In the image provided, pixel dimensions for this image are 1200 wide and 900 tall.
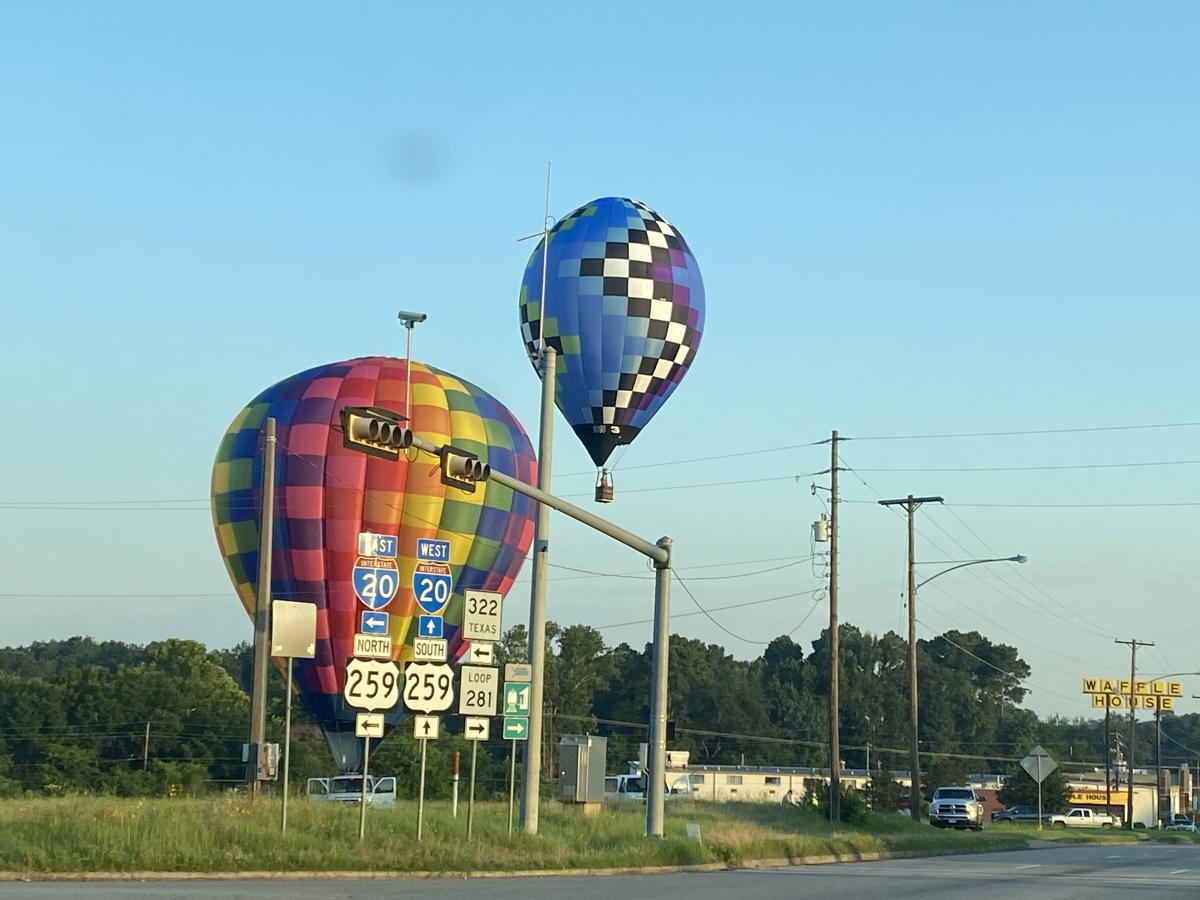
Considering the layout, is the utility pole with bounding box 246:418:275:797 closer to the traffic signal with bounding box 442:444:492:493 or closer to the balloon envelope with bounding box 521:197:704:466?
the balloon envelope with bounding box 521:197:704:466

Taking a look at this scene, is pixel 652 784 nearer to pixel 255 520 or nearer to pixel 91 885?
pixel 91 885

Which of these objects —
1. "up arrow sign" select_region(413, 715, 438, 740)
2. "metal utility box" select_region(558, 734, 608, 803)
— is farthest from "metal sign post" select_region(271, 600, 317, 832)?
"metal utility box" select_region(558, 734, 608, 803)

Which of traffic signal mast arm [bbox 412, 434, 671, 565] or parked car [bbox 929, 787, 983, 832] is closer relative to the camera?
traffic signal mast arm [bbox 412, 434, 671, 565]

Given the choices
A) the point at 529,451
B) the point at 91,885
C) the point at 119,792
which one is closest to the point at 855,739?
the point at 119,792

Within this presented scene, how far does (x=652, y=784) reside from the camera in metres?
31.0

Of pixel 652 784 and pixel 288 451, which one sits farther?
pixel 288 451

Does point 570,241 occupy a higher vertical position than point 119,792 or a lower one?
higher

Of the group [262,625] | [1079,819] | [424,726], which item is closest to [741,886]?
[424,726]

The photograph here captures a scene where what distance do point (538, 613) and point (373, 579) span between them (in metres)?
5.97

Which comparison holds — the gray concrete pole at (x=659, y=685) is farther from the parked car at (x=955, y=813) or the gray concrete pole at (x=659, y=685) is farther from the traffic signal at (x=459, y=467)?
the parked car at (x=955, y=813)

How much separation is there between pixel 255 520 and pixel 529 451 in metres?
9.65

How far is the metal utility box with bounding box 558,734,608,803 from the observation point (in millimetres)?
36906

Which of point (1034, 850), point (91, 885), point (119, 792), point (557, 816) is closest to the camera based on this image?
point (91, 885)

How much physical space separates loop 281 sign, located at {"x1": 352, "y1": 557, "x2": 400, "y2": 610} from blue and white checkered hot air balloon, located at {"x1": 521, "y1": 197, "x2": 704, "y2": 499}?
16.5m
